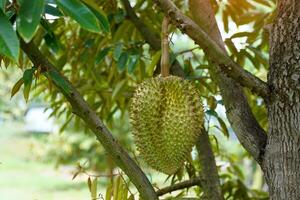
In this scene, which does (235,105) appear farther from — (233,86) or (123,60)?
(123,60)

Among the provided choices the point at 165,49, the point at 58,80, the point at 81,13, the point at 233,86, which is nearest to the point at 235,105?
the point at 233,86

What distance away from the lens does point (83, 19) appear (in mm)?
Answer: 605

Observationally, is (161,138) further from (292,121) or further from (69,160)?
(69,160)

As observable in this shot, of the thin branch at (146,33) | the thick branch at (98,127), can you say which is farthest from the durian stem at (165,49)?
the thin branch at (146,33)

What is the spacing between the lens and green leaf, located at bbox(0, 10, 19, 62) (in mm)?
572

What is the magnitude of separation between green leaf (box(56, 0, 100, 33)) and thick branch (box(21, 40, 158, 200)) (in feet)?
0.83

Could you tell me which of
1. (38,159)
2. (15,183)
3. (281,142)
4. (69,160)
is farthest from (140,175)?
(38,159)

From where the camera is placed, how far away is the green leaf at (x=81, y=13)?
1.98ft

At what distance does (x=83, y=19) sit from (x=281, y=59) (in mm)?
361

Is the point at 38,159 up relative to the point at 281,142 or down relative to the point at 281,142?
up

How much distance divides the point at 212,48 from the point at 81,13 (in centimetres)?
24

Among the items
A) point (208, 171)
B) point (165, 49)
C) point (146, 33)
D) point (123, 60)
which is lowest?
point (208, 171)

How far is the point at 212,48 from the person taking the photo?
0.79m

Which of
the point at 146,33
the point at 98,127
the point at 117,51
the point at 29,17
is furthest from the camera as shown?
the point at 146,33
